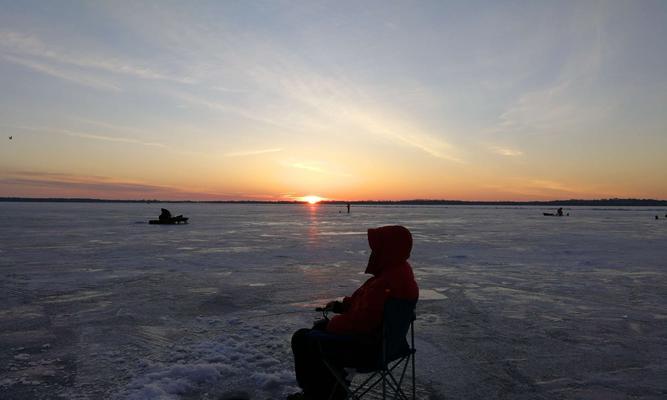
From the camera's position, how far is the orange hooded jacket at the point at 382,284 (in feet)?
10.8

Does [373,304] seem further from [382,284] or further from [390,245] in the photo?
[390,245]

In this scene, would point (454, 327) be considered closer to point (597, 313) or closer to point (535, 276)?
point (597, 313)

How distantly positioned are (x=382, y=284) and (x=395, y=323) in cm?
30

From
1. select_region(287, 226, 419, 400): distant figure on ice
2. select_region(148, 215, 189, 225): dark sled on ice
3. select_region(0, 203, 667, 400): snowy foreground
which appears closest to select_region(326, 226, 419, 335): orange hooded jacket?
select_region(287, 226, 419, 400): distant figure on ice

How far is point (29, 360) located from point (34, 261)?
31.5 ft

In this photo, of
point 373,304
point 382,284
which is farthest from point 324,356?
point 382,284

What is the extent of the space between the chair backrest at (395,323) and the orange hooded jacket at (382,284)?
0.06 metres

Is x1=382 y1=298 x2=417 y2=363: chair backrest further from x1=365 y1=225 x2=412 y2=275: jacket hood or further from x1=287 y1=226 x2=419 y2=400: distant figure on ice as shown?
x1=365 y1=225 x2=412 y2=275: jacket hood

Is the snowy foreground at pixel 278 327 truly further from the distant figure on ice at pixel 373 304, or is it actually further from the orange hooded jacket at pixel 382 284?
the orange hooded jacket at pixel 382 284

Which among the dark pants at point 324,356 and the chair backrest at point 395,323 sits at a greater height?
the chair backrest at point 395,323

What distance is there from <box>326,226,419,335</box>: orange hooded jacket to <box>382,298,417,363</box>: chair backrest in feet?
0.19

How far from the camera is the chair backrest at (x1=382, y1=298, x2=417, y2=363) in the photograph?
10.6 feet

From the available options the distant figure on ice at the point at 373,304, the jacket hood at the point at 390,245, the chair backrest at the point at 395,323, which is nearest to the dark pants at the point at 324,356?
the distant figure on ice at the point at 373,304

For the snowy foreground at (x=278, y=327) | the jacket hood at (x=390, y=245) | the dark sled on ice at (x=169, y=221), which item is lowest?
the dark sled on ice at (x=169, y=221)
